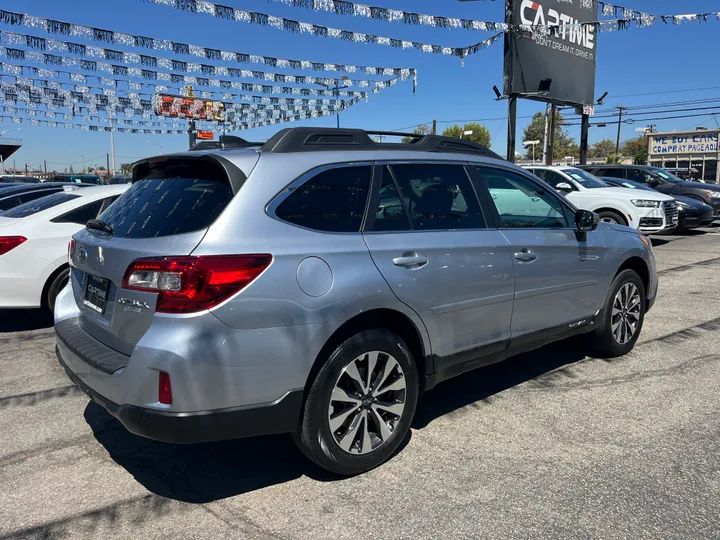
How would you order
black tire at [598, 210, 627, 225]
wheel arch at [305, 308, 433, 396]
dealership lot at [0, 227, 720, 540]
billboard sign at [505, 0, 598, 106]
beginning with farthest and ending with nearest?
billboard sign at [505, 0, 598, 106], black tire at [598, 210, 627, 225], wheel arch at [305, 308, 433, 396], dealership lot at [0, 227, 720, 540]

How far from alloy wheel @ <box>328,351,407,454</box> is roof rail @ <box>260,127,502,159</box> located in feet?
3.94

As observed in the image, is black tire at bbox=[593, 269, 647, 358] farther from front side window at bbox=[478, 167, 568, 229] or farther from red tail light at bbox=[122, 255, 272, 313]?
red tail light at bbox=[122, 255, 272, 313]

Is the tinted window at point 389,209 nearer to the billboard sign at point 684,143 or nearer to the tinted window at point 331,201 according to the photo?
the tinted window at point 331,201

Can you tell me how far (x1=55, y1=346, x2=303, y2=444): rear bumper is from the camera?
8.47 ft

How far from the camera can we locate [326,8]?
9.66m

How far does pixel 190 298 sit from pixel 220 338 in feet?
0.73

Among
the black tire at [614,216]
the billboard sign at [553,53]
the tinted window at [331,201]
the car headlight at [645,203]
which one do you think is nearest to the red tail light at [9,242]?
the tinted window at [331,201]

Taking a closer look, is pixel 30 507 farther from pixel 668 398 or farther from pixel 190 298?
pixel 668 398

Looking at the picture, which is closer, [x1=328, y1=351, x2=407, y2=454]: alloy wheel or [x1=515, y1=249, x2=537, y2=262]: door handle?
[x1=328, y1=351, x2=407, y2=454]: alloy wheel

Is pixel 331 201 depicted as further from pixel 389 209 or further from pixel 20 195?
pixel 20 195

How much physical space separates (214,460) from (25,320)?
4.63 metres

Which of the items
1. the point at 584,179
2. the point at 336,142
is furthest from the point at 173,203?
the point at 584,179

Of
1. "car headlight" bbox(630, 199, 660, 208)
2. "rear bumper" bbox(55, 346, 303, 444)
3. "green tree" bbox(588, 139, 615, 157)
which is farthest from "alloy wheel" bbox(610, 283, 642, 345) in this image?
"green tree" bbox(588, 139, 615, 157)

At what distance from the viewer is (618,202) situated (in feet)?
39.8
